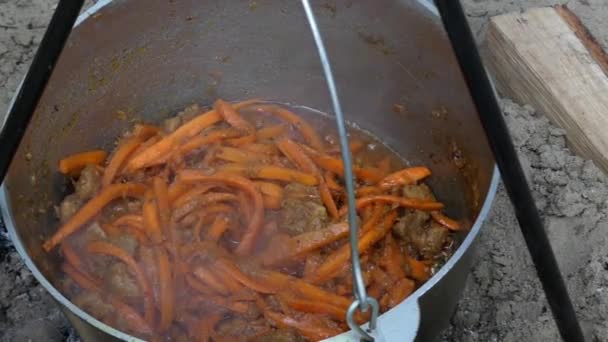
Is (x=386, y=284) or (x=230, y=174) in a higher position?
(x=230, y=174)

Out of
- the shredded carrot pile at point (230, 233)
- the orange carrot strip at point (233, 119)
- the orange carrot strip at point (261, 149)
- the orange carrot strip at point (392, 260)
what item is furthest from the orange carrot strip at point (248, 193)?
the orange carrot strip at point (392, 260)

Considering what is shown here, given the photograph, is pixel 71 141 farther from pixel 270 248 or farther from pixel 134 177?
Result: pixel 270 248

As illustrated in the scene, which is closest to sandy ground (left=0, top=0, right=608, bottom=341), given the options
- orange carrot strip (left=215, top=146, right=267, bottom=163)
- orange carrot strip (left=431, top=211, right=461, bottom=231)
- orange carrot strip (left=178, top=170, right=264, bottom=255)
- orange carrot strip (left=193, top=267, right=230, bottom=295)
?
orange carrot strip (left=431, top=211, right=461, bottom=231)

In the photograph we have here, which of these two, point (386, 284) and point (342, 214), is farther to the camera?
point (342, 214)

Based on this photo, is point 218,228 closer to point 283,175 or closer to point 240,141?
point 283,175

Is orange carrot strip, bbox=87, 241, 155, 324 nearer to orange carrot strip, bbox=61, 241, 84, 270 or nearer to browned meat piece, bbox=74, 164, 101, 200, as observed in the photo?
orange carrot strip, bbox=61, 241, 84, 270

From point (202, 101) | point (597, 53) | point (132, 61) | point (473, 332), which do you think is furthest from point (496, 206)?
point (132, 61)

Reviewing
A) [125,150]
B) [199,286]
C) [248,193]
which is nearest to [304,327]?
[199,286]
